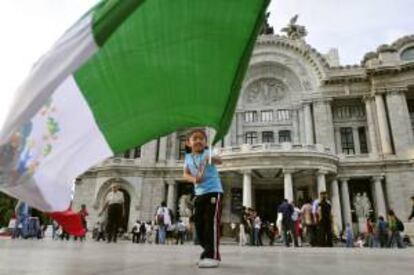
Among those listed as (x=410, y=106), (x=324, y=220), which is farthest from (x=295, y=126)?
(x=324, y=220)

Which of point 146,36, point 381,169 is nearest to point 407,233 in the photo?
point 381,169

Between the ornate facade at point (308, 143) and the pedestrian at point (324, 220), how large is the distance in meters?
12.9

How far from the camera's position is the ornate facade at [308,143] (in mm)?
28344

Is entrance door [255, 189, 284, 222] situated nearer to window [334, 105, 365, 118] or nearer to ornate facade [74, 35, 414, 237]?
ornate facade [74, 35, 414, 237]

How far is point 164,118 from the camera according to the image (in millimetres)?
4422

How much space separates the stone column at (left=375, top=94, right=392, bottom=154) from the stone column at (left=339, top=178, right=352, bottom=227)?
14.5ft

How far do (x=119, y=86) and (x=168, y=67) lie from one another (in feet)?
2.02

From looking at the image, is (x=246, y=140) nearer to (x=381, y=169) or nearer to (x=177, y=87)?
(x=381, y=169)

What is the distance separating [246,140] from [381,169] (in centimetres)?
1215

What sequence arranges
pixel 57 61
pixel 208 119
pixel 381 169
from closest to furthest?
pixel 57 61 < pixel 208 119 < pixel 381 169

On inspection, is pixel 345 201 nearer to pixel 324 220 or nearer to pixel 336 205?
pixel 336 205

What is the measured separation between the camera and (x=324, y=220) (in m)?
12.5

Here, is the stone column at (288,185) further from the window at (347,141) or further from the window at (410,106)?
the window at (410,106)

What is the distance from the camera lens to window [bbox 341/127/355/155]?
33000 millimetres
